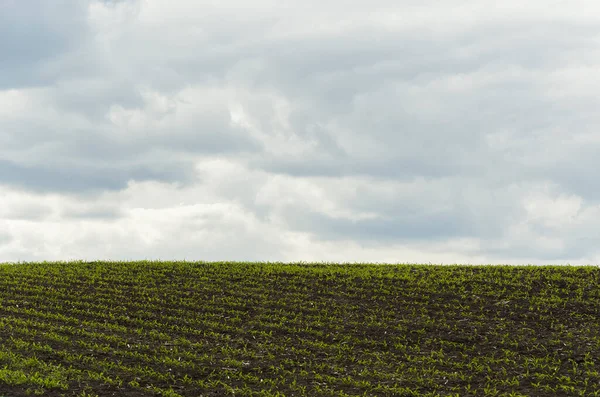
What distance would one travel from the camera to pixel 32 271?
27.5 m

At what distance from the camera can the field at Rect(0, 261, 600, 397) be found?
49.5 feet

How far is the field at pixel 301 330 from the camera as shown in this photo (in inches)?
594

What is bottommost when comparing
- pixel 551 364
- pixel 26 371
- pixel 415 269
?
pixel 26 371

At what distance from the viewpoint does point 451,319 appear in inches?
784

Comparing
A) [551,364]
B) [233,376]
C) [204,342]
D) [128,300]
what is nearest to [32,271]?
[128,300]

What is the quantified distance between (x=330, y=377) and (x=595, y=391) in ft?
21.0

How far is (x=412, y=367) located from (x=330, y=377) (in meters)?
2.39

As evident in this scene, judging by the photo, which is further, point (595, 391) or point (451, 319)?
point (451, 319)

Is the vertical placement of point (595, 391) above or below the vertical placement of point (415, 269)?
below

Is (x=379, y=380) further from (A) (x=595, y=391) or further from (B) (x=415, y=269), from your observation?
(B) (x=415, y=269)

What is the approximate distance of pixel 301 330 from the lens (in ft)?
62.3

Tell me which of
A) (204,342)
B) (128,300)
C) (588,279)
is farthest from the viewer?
(588,279)

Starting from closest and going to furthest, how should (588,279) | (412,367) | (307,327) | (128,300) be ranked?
(412,367), (307,327), (128,300), (588,279)

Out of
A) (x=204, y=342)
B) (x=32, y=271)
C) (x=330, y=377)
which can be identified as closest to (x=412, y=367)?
(x=330, y=377)
